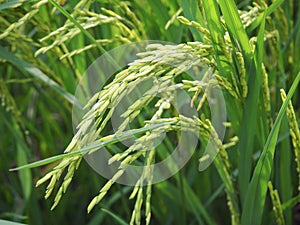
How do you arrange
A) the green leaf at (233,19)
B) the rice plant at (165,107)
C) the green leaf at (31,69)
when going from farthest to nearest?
the green leaf at (31,69) < the green leaf at (233,19) < the rice plant at (165,107)

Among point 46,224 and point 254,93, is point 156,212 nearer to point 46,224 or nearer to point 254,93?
point 46,224

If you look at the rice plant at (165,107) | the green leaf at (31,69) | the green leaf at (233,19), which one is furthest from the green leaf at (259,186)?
the green leaf at (31,69)

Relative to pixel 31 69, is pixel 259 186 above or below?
below

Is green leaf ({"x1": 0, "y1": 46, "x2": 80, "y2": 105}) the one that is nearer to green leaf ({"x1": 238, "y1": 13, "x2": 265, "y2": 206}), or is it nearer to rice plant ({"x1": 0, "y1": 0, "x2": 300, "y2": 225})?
rice plant ({"x1": 0, "y1": 0, "x2": 300, "y2": 225})

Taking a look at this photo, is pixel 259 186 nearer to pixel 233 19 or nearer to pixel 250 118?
pixel 250 118

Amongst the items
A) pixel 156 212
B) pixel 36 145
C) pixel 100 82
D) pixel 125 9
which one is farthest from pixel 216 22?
pixel 36 145

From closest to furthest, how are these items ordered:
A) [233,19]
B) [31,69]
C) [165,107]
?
[165,107], [233,19], [31,69]

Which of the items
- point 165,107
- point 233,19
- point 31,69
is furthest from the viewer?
point 31,69

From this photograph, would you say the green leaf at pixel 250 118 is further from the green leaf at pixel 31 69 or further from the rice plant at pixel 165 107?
the green leaf at pixel 31 69

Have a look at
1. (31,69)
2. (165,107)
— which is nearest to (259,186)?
(165,107)
